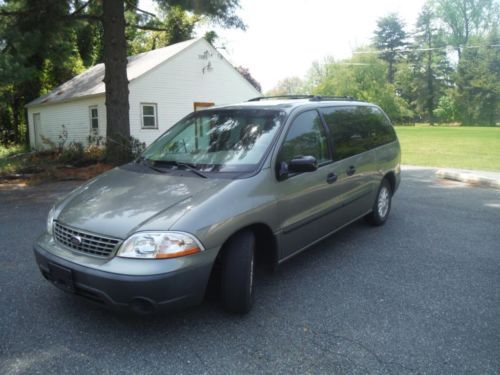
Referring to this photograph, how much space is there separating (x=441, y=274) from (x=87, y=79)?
876 inches

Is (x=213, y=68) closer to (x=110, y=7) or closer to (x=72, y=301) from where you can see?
(x=110, y=7)

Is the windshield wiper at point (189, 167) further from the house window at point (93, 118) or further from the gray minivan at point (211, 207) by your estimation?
the house window at point (93, 118)

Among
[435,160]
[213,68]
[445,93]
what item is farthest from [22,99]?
[445,93]

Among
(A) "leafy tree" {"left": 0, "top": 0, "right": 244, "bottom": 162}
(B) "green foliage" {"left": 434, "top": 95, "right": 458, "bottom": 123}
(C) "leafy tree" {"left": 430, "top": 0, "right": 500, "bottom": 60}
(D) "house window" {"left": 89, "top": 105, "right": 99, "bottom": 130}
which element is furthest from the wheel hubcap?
(C) "leafy tree" {"left": 430, "top": 0, "right": 500, "bottom": 60}

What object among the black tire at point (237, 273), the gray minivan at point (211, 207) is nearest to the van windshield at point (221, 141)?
the gray minivan at point (211, 207)

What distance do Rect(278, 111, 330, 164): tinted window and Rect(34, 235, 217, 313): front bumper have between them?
1.36m

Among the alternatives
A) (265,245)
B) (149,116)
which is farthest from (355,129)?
(149,116)

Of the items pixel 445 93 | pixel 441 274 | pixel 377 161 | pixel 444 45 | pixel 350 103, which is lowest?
pixel 441 274

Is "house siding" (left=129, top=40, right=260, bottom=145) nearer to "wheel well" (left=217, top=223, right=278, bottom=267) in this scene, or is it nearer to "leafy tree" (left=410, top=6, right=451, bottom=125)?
"wheel well" (left=217, top=223, right=278, bottom=267)

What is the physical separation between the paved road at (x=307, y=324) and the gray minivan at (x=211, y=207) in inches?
13.5

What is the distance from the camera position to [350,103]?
210 inches

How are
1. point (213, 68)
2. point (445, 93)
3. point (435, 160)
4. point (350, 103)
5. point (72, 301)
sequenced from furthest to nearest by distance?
1. point (445, 93)
2. point (213, 68)
3. point (435, 160)
4. point (350, 103)
5. point (72, 301)

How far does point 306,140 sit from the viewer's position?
4.14 meters

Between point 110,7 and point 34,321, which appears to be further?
point 110,7
